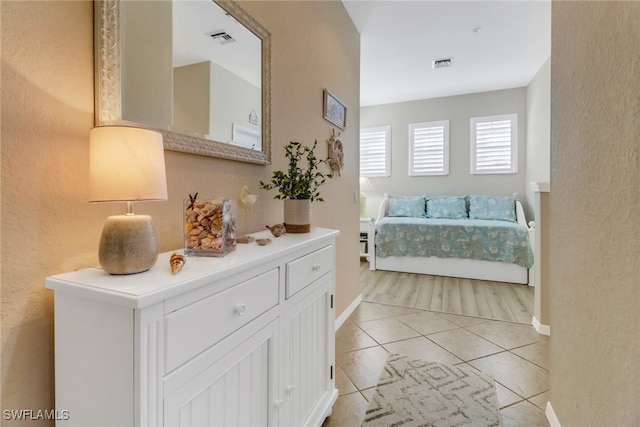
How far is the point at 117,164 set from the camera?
0.71 meters

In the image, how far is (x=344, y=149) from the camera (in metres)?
2.78

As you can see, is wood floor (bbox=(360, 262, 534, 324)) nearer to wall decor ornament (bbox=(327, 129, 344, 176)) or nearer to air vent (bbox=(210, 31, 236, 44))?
wall decor ornament (bbox=(327, 129, 344, 176))

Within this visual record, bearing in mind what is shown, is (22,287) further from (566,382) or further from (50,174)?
(566,382)

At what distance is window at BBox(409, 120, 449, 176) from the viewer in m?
5.32

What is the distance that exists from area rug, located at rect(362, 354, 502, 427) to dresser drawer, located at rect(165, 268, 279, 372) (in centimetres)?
101

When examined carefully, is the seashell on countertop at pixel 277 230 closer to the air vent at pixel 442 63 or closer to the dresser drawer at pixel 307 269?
the dresser drawer at pixel 307 269

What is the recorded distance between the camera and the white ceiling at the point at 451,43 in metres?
2.74

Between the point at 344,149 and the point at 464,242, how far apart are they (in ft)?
7.60

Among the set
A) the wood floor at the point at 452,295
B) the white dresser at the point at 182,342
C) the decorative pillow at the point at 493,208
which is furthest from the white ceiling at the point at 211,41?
the decorative pillow at the point at 493,208

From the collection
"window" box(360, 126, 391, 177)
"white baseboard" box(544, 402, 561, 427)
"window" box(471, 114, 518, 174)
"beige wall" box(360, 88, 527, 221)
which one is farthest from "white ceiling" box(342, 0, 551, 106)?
"white baseboard" box(544, 402, 561, 427)

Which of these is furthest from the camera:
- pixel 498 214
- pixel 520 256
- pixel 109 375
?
pixel 498 214

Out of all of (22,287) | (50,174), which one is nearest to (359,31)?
(50,174)

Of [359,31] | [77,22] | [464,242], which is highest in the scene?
[359,31]

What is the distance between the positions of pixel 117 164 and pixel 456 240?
13.5 feet
